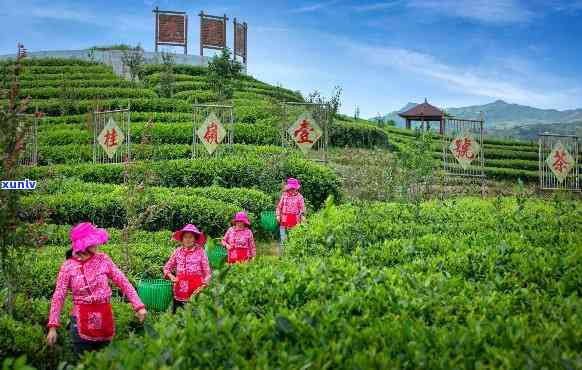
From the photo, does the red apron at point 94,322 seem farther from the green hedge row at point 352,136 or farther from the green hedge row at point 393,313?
the green hedge row at point 352,136

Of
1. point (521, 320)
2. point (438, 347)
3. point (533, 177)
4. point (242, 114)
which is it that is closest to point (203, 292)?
point (438, 347)

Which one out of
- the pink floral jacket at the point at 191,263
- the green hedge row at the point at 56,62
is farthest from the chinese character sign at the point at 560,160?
the green hedge row at the point at 56,62

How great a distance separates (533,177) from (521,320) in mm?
22146

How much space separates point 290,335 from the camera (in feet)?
10.7

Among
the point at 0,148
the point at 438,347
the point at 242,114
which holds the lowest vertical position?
the point at 438,347

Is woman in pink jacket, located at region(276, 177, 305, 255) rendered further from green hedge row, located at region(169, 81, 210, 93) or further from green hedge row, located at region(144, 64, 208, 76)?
green hedge row, located at region(144, 64, 208, 76)

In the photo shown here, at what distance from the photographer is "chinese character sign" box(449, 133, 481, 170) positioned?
13.4 m

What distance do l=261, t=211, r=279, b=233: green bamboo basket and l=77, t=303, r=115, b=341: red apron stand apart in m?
6.26

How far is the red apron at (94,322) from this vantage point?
4.93 m

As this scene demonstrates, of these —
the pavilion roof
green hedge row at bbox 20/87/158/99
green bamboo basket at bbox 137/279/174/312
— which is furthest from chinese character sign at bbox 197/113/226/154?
the pavilion roof

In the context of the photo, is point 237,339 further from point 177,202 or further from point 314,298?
point 177,202

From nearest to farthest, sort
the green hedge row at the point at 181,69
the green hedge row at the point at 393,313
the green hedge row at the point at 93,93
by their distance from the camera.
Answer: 1. the green hedge row at the point at 393,313
2. the green hedge row at the point at 93,93
3. the green hedge row at the point at 181,69

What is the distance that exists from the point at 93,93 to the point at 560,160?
1731cm

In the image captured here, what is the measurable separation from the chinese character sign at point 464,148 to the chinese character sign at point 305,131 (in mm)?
2854
